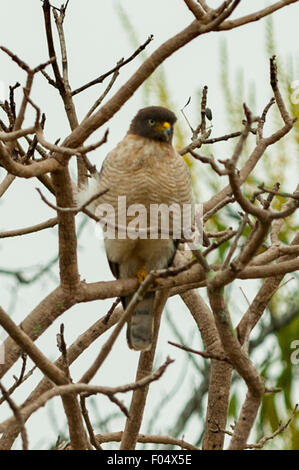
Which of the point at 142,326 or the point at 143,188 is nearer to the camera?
the point at 143,188

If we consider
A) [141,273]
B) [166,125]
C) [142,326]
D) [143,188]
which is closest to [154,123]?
[166,125]

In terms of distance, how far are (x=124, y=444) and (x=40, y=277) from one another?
1.23m

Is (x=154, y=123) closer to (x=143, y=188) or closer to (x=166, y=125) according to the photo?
(x=166, y=125)

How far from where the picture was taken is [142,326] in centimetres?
478

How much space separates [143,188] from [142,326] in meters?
0.83

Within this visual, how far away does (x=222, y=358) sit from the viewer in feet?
11.0

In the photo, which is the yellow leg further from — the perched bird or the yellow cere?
the yellow cere

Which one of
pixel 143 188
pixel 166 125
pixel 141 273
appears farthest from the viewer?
pixel 166 125

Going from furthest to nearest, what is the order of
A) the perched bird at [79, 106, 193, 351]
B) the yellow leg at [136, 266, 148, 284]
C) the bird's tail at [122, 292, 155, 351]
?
the bird's tail at [122, 292, 155, 351]
the yellow leg at [136, 266, 148, 284]
the perched bird at [79, 106, 193, 351]

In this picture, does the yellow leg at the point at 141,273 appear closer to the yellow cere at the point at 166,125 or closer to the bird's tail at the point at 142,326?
the bird's tail at the point at 142,326

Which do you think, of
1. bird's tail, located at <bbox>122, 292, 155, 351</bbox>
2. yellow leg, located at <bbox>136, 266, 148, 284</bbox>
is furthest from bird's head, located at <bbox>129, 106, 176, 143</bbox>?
bird's tail, located at <bbox>122, 292, 155, 351</bbox>

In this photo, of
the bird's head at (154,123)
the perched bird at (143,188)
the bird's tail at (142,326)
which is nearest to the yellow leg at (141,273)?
the perched bird at (143,188)

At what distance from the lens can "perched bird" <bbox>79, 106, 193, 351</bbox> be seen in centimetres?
436
